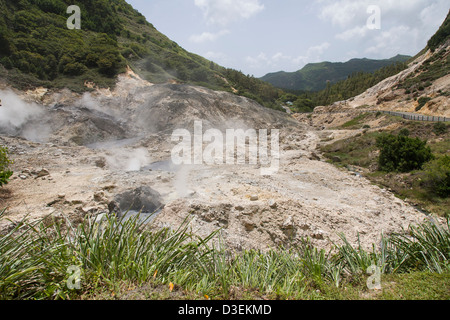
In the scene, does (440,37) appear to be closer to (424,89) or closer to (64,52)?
(424,89)

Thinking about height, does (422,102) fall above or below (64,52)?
below

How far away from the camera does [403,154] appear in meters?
14.1

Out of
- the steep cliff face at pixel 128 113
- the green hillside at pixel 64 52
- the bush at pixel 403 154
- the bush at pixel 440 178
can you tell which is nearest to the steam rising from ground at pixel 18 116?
the steep cliff face at pixel 128 113

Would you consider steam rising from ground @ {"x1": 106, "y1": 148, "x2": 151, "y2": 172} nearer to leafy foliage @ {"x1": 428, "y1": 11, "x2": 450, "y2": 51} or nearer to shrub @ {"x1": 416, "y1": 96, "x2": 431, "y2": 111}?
shrub @ {"x1": 416, "y1": 96, "x2": 431, "y2": 111}

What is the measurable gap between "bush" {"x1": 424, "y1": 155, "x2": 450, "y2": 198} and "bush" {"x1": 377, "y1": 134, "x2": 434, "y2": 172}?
201 centimetres

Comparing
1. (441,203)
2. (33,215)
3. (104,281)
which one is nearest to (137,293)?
(104,281)

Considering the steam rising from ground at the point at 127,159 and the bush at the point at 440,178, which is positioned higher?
the steam rising from ground at the point at 127,159

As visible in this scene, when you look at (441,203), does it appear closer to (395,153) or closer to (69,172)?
(395,153)

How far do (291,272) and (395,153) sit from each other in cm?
1472

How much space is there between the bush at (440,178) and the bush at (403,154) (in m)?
2.01

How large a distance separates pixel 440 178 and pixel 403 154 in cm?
319

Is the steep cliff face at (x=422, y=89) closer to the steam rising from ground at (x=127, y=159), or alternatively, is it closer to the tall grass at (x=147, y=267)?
the steam rising from ground at (x=127, y=159)

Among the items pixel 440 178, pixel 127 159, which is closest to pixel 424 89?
pixel 440 178

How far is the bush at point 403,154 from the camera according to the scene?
13.8 meters
